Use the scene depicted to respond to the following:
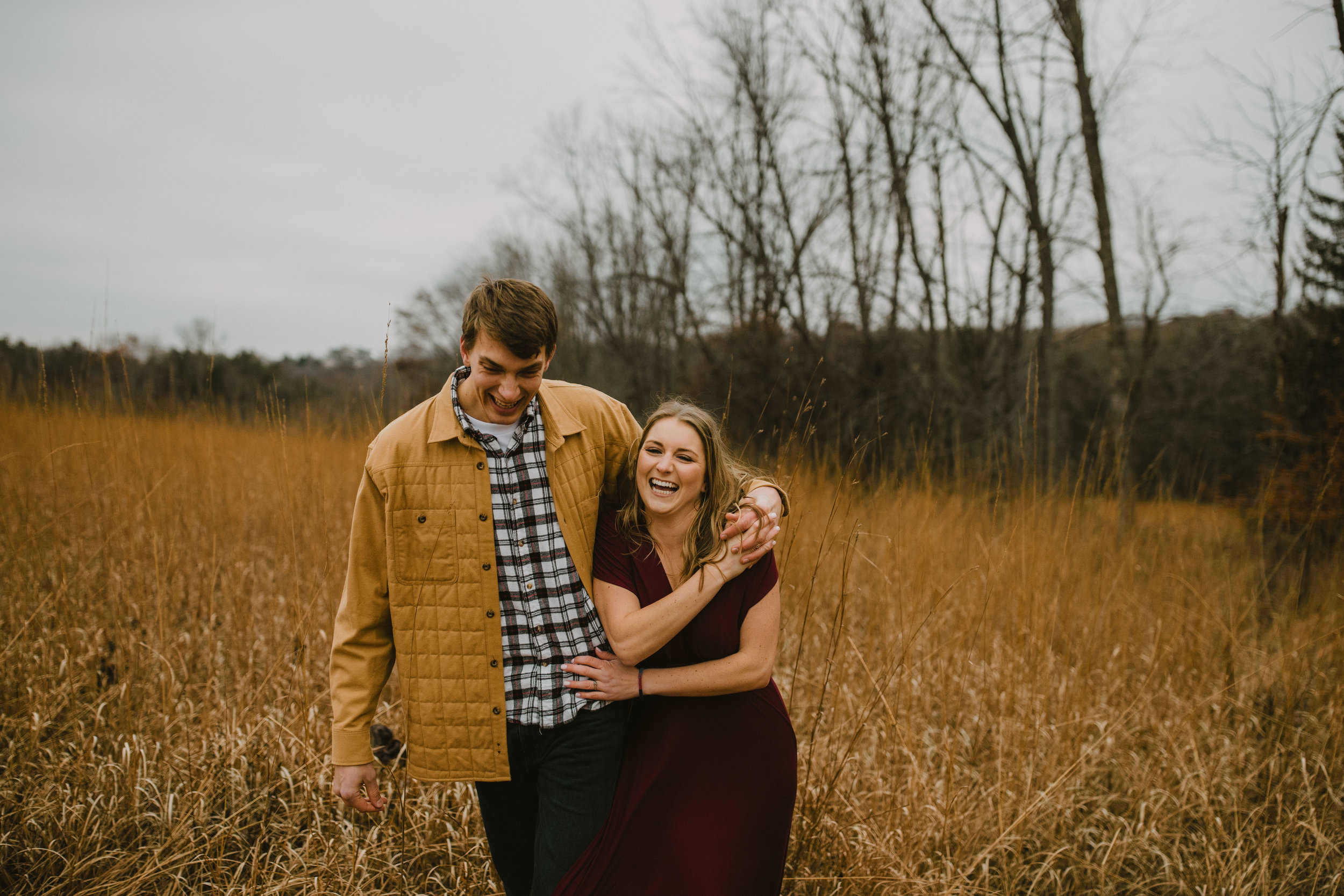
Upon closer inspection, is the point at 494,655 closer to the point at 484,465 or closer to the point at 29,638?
the point at 484,465

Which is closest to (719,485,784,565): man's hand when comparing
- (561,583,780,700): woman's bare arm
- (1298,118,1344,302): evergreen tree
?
(561,583,780,700): woman's bare arm

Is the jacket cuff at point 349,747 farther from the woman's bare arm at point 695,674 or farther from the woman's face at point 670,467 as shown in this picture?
the woman's face at point 670,467

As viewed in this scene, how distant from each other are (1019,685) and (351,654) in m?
2.89

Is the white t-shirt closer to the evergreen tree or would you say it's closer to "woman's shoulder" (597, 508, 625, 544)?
"woman's shoulder" (597, 508, 625, 544)

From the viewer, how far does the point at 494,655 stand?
1540 millimetres

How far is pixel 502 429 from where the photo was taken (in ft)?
5.23

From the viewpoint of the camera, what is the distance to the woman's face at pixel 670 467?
156 cm

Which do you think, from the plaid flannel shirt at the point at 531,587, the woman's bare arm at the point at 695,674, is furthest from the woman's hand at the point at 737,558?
the plaid flannel shirt at the point at 531,587

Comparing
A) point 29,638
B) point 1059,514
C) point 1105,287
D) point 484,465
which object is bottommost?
point 29,638

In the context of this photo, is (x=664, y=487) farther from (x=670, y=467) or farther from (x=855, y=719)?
(x=855, y=719)

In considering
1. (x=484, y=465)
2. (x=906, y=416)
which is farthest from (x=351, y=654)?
(x=906, y=416)

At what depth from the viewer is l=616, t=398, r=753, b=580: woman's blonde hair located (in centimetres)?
158

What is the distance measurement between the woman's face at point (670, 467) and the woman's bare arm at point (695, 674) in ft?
1.05

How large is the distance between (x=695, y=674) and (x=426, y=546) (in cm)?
68
